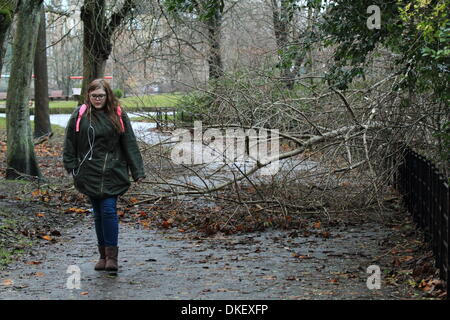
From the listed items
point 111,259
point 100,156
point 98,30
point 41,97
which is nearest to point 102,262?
point 111,259

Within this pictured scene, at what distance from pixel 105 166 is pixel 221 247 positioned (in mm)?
1981

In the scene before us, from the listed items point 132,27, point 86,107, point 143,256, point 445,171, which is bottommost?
point 143,256

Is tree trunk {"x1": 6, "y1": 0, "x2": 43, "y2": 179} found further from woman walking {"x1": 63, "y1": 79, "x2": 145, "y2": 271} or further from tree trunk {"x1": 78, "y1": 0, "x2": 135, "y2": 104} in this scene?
woman walking {"x1": 63, "y1": 79, "x2": 145, "y2": 271}

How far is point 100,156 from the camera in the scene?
6.98 meters

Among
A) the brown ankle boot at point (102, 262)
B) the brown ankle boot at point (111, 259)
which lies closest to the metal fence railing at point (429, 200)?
the brown ankle boot at point (111, 259)

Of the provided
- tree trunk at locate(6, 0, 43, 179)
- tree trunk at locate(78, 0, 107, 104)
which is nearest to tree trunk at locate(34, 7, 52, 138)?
tree trunk at locate(78, 0, 107, 104)

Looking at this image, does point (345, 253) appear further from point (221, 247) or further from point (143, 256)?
point (143, 256)

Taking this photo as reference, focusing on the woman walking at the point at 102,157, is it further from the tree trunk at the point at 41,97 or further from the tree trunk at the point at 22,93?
the tree trunk at the point at 41,97

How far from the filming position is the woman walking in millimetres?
6938

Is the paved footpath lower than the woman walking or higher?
lower

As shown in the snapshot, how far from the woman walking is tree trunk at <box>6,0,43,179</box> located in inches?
258

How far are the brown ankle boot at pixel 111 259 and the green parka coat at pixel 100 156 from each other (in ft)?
1.67

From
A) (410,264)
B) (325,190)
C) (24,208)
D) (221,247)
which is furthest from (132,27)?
(410,264)

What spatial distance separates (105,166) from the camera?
6965 mm
